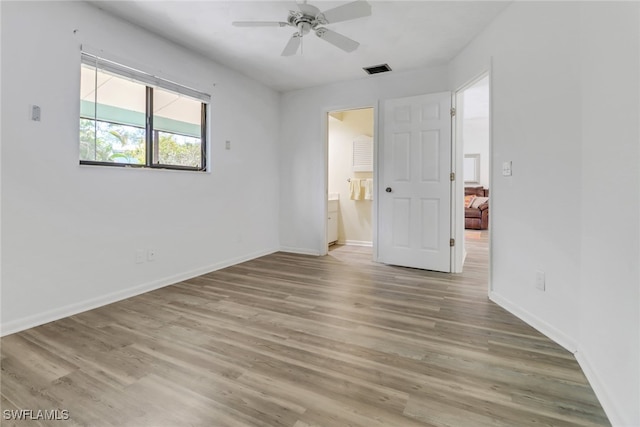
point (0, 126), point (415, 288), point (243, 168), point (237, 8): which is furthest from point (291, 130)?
point (0, 126)

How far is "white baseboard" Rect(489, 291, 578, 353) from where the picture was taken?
1.87 m

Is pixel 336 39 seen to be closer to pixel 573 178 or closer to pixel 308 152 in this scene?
pixel 573 178

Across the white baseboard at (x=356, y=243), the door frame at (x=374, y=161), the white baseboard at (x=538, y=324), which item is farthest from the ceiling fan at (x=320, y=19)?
the white baseboard at (x=356, y=243)

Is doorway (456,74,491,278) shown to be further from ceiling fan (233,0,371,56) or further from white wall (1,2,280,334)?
white wall (1,2,280,334)

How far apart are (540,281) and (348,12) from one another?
2.30 m

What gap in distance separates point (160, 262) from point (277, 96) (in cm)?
297

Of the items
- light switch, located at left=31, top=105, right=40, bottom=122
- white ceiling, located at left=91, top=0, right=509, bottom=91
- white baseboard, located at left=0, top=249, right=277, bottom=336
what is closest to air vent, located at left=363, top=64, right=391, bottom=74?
white ceiling, located at left=91, top=0, right=509, bottom=91

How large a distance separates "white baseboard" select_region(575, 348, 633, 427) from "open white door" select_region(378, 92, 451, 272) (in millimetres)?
1915

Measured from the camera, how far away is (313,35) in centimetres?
294

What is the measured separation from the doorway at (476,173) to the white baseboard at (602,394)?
219 cm

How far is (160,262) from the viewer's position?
3064 millimetres

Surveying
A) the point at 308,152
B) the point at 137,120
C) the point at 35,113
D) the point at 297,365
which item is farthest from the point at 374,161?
the point at 35,113

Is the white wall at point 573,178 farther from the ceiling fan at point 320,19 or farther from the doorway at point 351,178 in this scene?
the doorway at point 351,178

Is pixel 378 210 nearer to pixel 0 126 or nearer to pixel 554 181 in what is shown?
pixel 554 181
